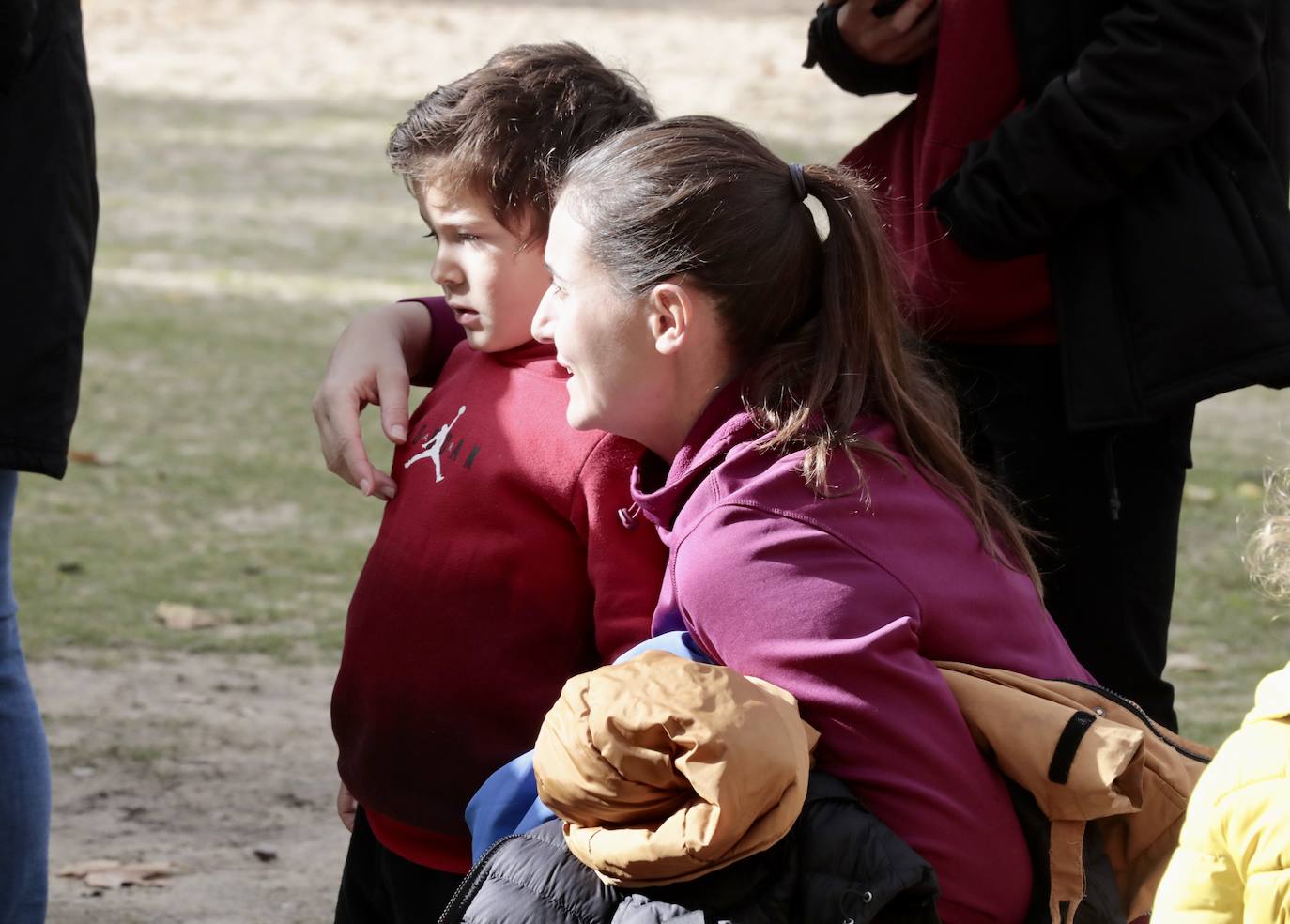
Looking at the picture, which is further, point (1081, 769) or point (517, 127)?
point (517, 127)

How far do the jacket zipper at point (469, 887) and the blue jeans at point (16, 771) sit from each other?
39.8 inches

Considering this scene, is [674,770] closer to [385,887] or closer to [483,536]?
[483,536]

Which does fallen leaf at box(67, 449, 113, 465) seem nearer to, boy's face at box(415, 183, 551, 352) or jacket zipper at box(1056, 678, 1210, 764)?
boy's face at box(415, 183, 551, 352)

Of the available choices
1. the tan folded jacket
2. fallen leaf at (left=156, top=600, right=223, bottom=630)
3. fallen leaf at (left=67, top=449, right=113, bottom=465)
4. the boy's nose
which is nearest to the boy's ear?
the boy's nose

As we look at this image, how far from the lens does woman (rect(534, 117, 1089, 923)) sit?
1901mm

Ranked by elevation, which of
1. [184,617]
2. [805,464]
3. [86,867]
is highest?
[805,464]

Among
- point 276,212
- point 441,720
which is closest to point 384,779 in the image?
point 441,720

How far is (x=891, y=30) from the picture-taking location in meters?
2.71

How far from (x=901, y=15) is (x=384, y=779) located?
53.8 inches

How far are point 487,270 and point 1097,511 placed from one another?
3.21 ft

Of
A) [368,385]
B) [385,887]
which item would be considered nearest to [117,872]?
[385,887]

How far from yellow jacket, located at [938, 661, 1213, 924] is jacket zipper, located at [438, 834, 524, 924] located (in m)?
0.53

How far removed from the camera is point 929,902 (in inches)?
70.2

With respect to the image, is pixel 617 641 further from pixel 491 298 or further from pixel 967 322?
pixel 967 322
